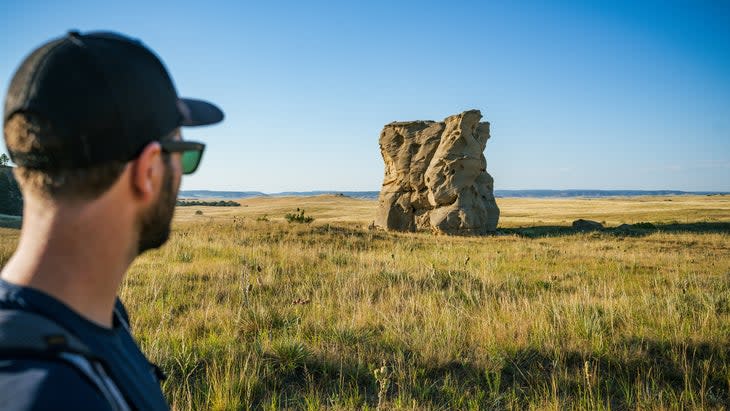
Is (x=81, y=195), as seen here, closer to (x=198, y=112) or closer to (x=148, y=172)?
(x=148, y=172)

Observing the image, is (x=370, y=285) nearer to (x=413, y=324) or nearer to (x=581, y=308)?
(x=413, y=324)

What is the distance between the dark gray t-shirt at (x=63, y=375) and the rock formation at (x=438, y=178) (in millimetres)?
25967

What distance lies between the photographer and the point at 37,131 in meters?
1.40

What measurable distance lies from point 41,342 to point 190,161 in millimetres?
927

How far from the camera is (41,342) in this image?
1.20 metres

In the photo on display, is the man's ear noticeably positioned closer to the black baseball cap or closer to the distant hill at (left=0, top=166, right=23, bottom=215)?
the black baseball cap

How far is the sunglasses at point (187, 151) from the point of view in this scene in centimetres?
169

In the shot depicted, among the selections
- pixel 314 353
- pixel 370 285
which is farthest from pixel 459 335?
pixel 370 285

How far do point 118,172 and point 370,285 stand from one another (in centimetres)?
760

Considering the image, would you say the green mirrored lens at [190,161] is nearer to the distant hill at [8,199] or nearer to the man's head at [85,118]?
the man's head at [85,118]

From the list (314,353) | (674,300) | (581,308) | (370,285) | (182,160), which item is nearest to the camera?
(182,160)

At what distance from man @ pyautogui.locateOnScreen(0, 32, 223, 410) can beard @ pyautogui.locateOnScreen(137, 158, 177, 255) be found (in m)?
0.03

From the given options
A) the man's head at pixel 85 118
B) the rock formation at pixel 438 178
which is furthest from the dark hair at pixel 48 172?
the rock formation at pixel 438 178

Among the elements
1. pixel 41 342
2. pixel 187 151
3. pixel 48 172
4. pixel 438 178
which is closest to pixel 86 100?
pixel 48 172
